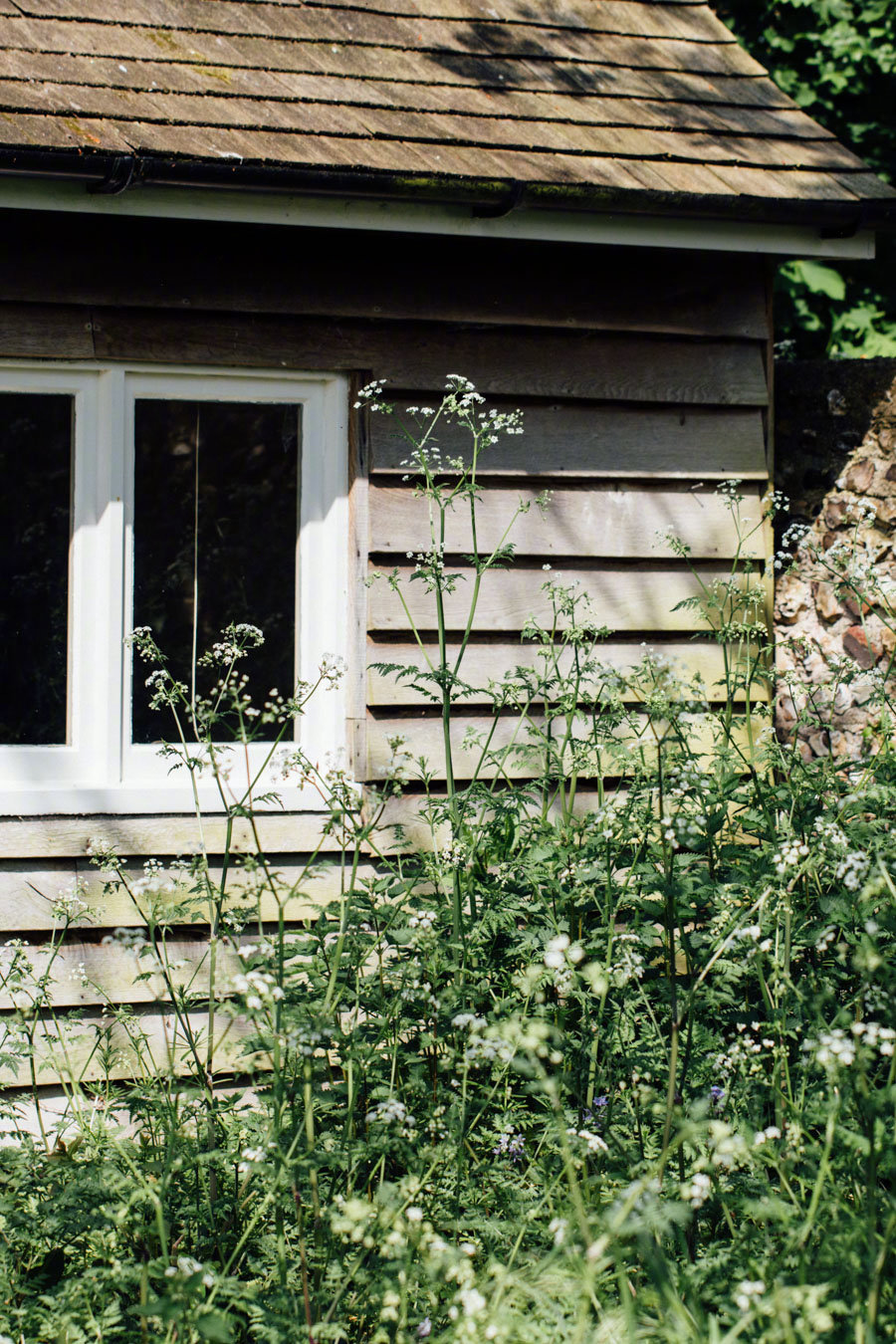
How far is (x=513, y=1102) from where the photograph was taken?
10.2ft

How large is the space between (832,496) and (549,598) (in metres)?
1.33

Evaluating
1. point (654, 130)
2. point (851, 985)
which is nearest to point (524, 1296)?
point (851, 985)

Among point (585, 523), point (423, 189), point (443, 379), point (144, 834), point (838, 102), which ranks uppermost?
point (838, 102)

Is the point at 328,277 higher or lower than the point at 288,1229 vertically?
higher

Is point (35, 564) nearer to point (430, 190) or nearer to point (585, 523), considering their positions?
point (430, 190)

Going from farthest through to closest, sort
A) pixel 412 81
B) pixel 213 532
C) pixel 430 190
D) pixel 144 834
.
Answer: pixel 412 81
pixel 213 532
pixel 144 834
pixel 430 190

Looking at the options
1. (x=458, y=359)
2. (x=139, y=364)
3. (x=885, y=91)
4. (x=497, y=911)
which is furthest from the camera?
(x=885, y=91)

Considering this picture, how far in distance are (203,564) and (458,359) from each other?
3.52 feet

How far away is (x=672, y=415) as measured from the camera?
4.20 metres

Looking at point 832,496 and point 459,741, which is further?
point 832,496

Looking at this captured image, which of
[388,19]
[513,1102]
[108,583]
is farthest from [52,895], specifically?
[388,19]

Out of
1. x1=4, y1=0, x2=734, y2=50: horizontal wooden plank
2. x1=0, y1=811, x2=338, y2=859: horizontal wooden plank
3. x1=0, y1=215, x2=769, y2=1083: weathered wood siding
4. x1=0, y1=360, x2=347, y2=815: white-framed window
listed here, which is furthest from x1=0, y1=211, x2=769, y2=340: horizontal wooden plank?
x1=0, y1=811, x2=338, y2=859: horizontal wooden plank

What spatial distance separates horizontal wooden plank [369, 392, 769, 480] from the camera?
394 cm

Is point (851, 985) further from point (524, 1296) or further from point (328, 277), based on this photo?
point (328, 277)
